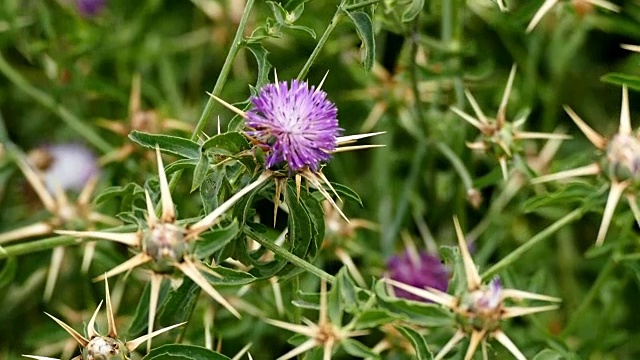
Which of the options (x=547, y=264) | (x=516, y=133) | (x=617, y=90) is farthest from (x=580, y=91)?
(x=516, y=133)

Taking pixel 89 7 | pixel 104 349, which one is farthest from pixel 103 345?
pixel 89 7

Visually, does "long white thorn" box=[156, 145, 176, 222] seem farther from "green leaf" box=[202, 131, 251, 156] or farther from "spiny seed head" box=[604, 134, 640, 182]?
"spiny seed head" box=[604, 134, 640, 182]

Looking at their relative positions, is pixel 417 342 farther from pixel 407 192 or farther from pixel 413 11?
pixel 407 192

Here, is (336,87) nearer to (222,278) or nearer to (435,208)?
(435,208)

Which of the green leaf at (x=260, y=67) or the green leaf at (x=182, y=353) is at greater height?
the green leaf at (x=260, y=67)

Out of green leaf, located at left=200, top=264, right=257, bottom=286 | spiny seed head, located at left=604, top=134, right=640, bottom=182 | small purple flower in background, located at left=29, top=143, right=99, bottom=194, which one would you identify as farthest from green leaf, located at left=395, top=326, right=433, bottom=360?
small purple flower in background, located at left=29, top=143, right=99, bottom=194

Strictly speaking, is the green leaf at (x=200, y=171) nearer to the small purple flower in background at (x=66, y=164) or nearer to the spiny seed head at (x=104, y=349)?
the spiny seed head at (x=104, y=349)

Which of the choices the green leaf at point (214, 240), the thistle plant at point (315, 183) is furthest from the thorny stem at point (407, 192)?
the green leaf at point (214, 240)
